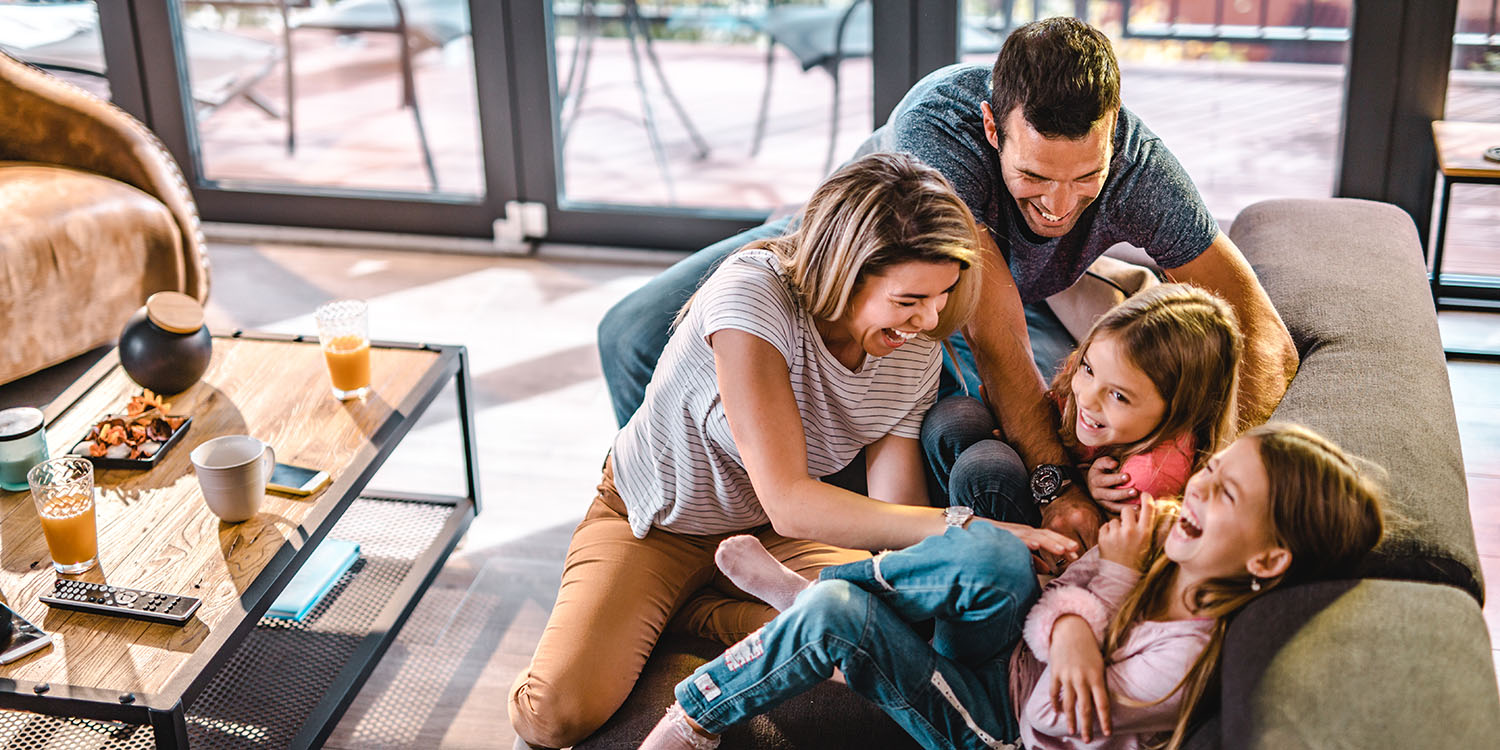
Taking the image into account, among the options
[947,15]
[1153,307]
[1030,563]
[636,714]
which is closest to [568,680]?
[636,714]

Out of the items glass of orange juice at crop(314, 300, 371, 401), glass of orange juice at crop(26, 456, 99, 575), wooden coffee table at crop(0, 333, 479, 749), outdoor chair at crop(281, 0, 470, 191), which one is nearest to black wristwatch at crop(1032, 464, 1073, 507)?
wooden coffee table at crop(0, 333, 479, 749)

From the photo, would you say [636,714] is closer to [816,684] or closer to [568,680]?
[568,680]

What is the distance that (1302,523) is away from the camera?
50.5 inches

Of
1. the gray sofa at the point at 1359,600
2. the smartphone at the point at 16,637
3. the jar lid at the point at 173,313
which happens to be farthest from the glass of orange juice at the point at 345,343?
the gray sofa at the point at 1359,600

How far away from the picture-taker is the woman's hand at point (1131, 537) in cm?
152

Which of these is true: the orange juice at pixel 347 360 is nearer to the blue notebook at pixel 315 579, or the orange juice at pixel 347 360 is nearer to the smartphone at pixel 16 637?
the blue notebook at pixel 315 579

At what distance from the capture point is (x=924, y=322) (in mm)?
1649

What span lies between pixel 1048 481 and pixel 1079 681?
16.3 inches

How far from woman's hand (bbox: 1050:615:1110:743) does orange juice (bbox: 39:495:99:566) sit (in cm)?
127

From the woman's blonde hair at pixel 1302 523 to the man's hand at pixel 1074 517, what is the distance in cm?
32

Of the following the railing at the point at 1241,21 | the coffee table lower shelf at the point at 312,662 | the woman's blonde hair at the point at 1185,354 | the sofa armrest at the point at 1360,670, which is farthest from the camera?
the railing at the point at 1241,21

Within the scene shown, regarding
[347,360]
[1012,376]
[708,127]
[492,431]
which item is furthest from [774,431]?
[708,127]

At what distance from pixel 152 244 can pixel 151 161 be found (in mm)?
219

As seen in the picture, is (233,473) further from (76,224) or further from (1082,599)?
(76,224)
